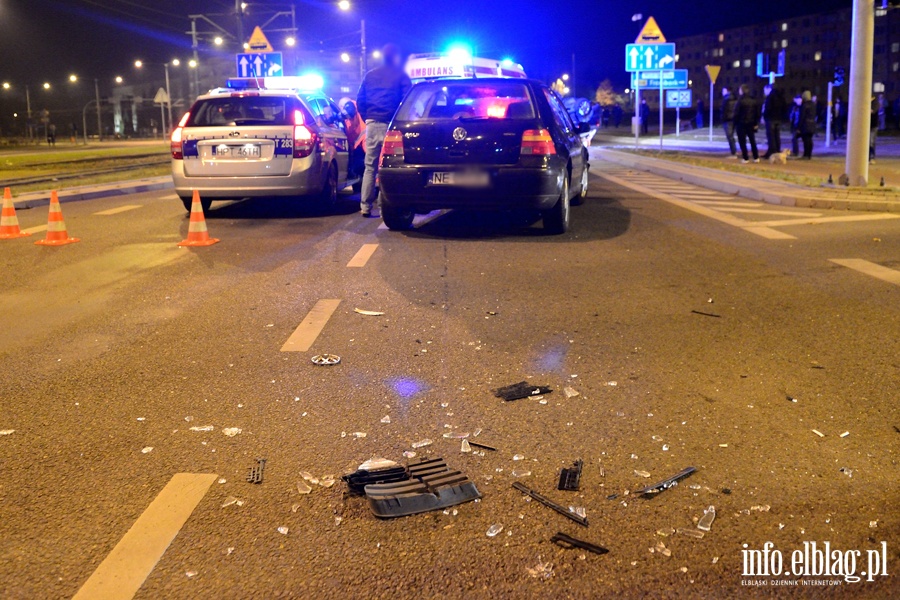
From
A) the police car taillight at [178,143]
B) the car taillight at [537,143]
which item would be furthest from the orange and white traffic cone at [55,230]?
the car taillight at [537,143]

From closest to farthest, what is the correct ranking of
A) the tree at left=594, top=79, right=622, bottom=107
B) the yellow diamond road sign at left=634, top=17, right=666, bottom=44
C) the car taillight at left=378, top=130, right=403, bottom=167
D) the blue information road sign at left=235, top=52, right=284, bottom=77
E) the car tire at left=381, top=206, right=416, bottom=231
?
1. the car taillight at left=378, top=130, right=403, bottom=167
2. the car tire at left=381, top=206, right=416, bottom=231
3. the yellow diamond road sign at left=634, top=17, right=666, bottom=44
4. the blue information road sign at left=235, top=52, right=284, bottom=77
5. the tree at left=594, top=79, right=622, bottom=107

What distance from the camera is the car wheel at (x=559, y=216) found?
33.9 feet

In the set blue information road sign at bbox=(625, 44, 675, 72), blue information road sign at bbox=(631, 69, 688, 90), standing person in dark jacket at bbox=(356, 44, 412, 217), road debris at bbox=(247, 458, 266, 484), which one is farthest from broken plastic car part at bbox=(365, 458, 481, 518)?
blue information road sign at bbox=(631, 69, 688, 90)

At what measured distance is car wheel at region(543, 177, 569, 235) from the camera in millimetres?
10320

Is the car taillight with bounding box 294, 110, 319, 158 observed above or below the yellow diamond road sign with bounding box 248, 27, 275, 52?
below

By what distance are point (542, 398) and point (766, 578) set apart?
189cm

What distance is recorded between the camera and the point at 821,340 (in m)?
5.83

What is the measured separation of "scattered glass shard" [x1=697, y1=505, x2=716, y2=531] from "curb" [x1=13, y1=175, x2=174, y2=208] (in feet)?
45.1

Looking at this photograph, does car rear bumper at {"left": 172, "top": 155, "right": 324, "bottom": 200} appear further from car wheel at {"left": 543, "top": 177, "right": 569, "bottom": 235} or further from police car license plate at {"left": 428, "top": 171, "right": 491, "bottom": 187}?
car wheel at {"left": 543, "top": 177, "right": 569, "bottom": 235}

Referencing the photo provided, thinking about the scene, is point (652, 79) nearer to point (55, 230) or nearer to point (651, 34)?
point (651, 34)

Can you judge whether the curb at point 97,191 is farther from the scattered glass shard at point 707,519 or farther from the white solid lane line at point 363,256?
the scattered glass shard at point 707,519

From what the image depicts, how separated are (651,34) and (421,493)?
90.0 ft

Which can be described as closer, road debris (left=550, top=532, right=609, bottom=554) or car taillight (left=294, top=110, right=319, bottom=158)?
road debris (left=550, top=532, right=609, bottom=554)

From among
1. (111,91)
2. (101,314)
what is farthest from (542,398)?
(111,91)
